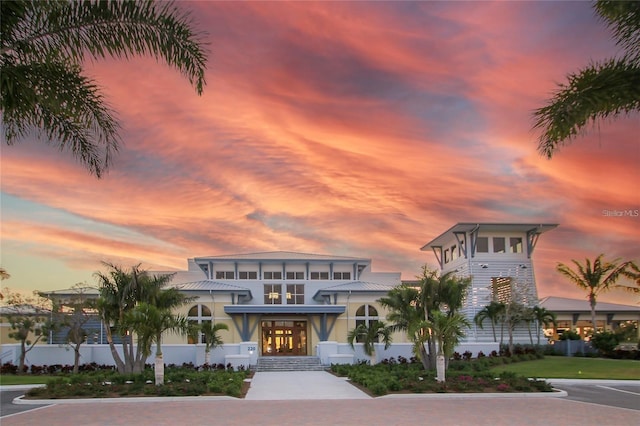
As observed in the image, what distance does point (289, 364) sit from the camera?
39.2m

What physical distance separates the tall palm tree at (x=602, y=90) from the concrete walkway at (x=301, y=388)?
11753 millimetres

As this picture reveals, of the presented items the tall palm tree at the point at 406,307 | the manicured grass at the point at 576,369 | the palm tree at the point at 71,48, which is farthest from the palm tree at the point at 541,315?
the palm tree at the point at 71,48

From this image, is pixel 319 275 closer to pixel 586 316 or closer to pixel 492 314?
pixel 492 314

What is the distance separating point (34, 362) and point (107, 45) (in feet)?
102

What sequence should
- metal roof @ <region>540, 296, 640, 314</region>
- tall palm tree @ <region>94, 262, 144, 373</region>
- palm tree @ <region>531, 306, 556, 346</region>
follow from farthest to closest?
metal roof @ <region>540, 296, 640, 314</region>
palm tree @ <region>531, 306, 556, 346</region>
tall palm tree @ <region>94, 262, 144, 373</region>

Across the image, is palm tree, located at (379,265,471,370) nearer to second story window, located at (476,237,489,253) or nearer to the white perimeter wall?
the white perimeter wall

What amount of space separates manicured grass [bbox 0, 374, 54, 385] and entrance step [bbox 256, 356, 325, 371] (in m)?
11.8

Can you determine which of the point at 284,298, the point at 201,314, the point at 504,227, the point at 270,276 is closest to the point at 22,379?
the point at 201,314

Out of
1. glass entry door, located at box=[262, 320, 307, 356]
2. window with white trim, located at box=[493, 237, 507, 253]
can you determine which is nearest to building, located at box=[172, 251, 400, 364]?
glass entry door, located at box=[262, 320, 307, 356]

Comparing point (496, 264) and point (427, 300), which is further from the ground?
point (496, 264)

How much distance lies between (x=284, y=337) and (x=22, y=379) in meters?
19.6

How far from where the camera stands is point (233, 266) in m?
52.5

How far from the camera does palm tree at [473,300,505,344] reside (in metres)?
44.5

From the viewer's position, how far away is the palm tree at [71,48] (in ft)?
38.4
